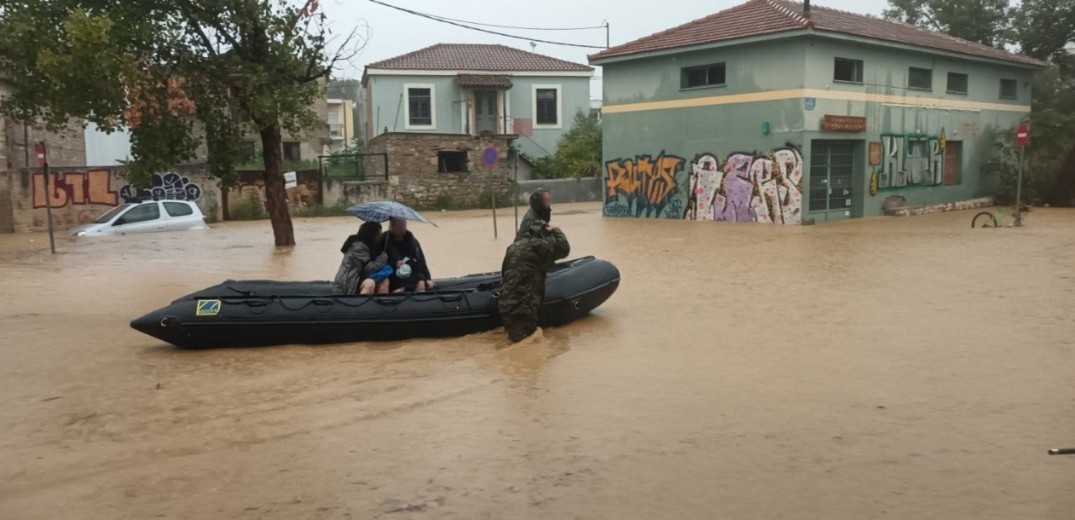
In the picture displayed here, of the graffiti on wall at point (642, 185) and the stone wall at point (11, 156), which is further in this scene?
the graffiti on wall at point (642, 185)

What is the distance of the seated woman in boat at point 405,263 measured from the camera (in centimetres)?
977

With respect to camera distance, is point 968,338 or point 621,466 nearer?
point 621,466

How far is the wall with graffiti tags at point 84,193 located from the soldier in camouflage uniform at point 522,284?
17832mm

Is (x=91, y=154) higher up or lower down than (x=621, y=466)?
higher up

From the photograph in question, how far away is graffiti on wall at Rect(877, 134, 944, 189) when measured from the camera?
26.6m

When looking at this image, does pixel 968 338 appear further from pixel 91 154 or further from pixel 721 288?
pixel 91 154

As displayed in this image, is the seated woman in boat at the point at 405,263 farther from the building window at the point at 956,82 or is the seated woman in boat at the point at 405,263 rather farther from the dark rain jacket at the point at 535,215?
the building window at the point at 956,82

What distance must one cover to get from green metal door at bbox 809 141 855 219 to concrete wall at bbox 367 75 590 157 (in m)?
21.2

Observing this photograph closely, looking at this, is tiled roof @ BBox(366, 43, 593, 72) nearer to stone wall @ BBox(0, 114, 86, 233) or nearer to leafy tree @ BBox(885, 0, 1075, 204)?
leafy tree @ BBox(885, 0, 1075, 204)

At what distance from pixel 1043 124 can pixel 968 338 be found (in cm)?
2555

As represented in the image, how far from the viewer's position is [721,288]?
42.9 ft

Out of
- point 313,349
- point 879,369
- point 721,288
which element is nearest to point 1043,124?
point 721,288

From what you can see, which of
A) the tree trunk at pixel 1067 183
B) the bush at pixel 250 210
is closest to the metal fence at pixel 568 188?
the bush at pixel 250 210

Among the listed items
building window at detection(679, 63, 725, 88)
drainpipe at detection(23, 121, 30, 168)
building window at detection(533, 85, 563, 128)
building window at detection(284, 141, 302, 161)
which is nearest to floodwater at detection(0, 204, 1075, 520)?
building window at detection(679, 63, 725, 88)
